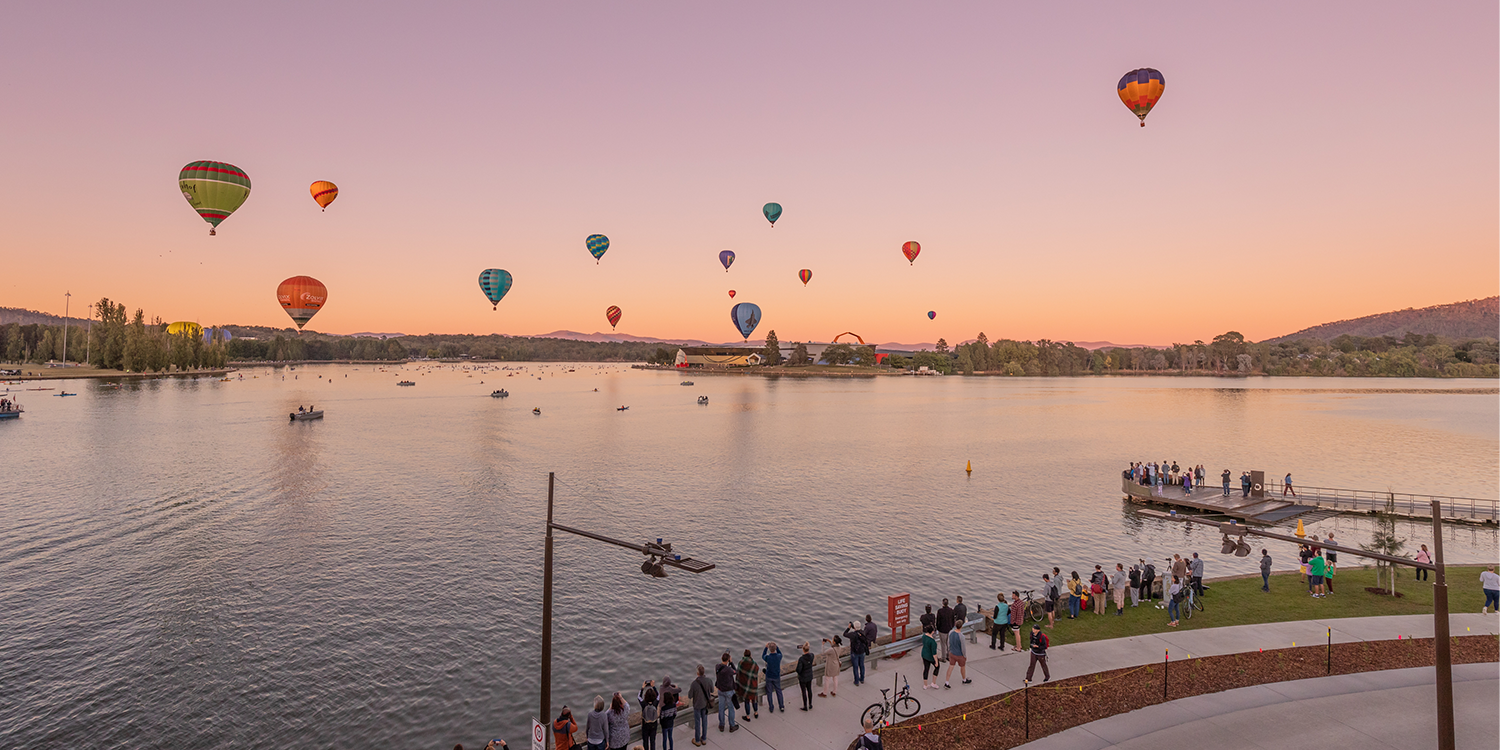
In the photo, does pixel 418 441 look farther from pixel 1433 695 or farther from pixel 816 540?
pixel 1433 695

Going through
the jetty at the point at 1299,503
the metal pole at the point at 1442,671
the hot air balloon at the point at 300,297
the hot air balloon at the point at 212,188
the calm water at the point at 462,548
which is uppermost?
the hot air balloon at the point at 212,188

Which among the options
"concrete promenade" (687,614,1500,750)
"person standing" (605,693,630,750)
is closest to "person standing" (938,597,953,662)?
"concrete promenade" (687,614,1500,750)

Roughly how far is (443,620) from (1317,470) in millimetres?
87545

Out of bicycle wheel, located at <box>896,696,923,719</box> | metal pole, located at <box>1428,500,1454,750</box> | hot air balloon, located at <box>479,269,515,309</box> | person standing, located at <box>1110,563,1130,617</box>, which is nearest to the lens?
metal pole, located at <box>1428,500,1454,750</box>

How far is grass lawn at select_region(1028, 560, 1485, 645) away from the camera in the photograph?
23.9 m

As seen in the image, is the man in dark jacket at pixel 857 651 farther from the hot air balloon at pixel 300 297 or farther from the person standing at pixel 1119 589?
the hot air balloon at pixel 300 297

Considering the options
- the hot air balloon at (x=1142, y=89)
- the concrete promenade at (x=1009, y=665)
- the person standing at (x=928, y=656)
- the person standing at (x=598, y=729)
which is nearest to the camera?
the person standing at (x=598, y=729)

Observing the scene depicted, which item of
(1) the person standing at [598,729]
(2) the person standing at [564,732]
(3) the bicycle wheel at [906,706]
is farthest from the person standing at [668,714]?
(3) the bicycle wheel at [906,706]

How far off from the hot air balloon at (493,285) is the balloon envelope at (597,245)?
1428 centimetres

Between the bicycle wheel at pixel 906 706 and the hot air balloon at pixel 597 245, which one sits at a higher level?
the hot air balloon at pixel 597 245

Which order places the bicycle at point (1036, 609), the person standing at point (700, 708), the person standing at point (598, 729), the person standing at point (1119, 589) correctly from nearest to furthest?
the person standing at point (598, 729) < the person standing at point (700, 708) < the bicycle at point (1036, 609) < the person standing at point (1119, 589)

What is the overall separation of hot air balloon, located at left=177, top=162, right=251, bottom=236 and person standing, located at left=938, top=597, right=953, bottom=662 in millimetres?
74190

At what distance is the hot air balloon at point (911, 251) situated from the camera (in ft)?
392

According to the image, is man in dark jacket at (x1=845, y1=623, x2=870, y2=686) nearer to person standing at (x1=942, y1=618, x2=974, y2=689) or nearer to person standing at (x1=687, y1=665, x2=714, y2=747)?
person standing at (x1=942, y1=618, x2=974, y2=689)
